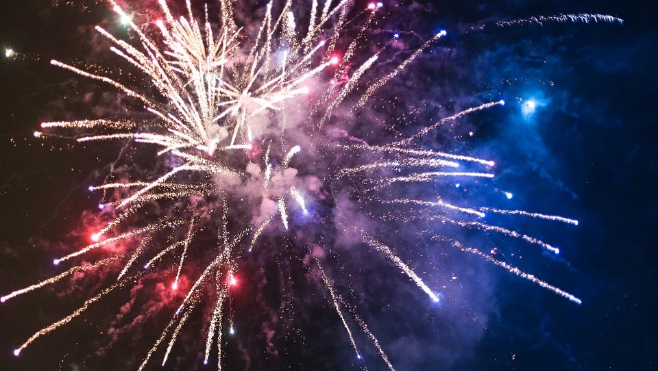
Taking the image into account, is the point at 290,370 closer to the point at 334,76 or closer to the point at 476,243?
the point at 476,243

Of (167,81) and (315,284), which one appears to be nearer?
(167,81)

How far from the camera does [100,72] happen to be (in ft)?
37.3

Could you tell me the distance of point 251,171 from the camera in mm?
10836

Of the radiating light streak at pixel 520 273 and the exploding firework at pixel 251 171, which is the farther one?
the radiating light streak at pixel 520 273

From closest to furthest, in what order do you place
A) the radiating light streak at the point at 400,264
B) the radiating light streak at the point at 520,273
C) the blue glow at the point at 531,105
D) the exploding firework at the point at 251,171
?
the exploding firework at the point at 251,171 → the radiating light streak at the point at 400,264 → the radiating light streak at the point at 520,273 → the blue glow at the point at 531,105

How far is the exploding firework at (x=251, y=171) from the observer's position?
10820mm

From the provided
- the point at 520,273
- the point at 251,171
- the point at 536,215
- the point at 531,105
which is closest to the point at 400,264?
the point at 520,273

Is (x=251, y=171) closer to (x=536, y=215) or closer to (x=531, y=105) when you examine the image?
(x=536, y=215)

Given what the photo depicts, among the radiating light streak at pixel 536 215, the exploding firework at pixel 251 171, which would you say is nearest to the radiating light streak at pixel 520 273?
the exploding firework at pixel 251 171

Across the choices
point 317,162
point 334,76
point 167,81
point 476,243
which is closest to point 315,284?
point 317,162

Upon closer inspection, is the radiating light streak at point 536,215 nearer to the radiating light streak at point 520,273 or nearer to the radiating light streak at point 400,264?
the radiating light streak at point 520,273

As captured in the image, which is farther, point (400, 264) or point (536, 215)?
point (536, 215)

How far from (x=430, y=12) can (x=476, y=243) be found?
25.3ft

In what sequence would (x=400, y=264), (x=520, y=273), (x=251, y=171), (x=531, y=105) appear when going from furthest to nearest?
(x=531, y=105), (x=520, y=273), (x=400, y=264), (x=251, y=171)
